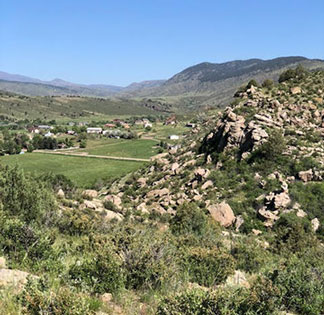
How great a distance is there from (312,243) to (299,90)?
28978 millimetres

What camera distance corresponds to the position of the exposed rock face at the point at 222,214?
25250mm

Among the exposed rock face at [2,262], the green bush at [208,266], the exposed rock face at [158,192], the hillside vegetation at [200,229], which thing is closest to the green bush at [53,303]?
the hillside vegetation at [200,229]

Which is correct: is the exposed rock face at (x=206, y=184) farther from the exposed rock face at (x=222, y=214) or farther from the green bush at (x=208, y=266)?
the green bush at (x=208, y=266)

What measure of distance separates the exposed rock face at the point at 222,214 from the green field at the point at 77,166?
45001mm

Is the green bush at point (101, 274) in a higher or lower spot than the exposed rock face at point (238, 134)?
lower

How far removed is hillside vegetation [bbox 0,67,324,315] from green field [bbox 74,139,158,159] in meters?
52.8

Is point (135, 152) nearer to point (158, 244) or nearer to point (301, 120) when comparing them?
point (301, 120)

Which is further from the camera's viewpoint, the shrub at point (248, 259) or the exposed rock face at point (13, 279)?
the shrub at point (248, 259)

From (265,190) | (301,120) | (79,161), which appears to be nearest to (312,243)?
(265,190)

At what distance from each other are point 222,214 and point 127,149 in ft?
290

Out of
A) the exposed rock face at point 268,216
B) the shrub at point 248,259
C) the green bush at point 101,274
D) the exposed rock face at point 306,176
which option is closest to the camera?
the green bush at point 101,274

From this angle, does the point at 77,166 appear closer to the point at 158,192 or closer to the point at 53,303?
the point at 158,192

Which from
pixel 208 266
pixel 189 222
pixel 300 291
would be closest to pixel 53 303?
pixel 208 266

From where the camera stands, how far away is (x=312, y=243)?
769 inches
